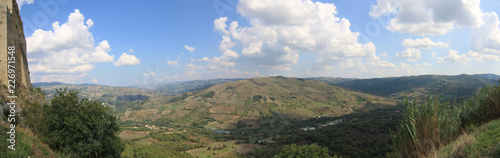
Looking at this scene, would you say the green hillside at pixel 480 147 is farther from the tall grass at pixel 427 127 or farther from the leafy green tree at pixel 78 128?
the leafy green tree at pixel 78 128

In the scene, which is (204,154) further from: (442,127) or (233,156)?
(442,127)

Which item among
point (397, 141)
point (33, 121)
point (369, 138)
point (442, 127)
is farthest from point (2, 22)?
point (369, 138)

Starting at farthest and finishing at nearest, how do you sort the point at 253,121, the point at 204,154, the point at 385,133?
1. the point at 253,121
2. the point at 204,154
3. the point at 385,133

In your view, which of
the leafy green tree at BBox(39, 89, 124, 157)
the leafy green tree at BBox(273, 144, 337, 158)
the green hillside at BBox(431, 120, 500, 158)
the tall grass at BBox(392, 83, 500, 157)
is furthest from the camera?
the leafy green tree at BBox(273, 144, 337, 158)

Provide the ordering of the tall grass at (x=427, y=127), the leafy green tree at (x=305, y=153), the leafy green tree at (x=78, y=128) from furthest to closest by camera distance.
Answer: the leafy green tree at (x=305, y=153)
the leafy green tree at (x=78, y=128)
the tall grass at (x=427, y=127)

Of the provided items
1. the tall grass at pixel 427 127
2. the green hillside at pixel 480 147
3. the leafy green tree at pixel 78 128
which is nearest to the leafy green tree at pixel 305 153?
the leafy green tree at pixel 78 128

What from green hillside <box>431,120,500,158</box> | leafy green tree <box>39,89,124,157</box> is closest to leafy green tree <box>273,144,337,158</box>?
leafy green tree <box>39,89,124,157</box>

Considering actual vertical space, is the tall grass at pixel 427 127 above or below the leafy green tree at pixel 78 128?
above

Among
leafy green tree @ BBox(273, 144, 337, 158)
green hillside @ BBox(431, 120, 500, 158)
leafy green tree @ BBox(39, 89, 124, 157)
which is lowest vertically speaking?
leafy green tree @ BBox(273, 144, 337, 158)

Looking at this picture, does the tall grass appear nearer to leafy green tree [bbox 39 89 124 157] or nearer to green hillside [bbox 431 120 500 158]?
green hillside [bbox 431 120 500 158]
